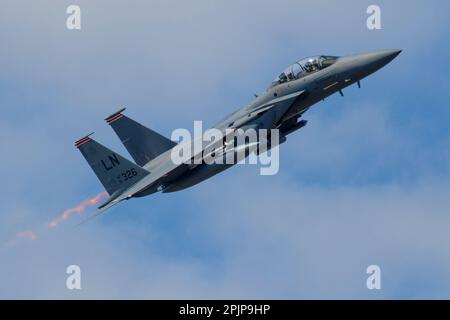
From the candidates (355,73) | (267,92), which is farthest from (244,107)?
(355,73)

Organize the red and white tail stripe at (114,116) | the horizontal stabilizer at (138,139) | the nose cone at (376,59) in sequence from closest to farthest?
1. the nose cone at (376,59)
2. the horizontal stabilizer at (138,139)
3. the red and white tail stripe at (114,116)

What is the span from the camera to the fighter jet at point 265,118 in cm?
4088

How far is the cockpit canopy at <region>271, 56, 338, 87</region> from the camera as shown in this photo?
41.4m

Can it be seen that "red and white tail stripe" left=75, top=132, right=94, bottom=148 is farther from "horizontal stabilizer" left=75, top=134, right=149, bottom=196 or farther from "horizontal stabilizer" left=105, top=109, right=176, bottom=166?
"horizontal stabilizer" left=105, top=109, right=176, bottom=166

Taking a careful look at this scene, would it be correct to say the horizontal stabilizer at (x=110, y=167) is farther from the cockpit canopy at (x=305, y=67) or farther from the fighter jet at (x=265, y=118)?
the cockpit canopy at (x=305, y=67)

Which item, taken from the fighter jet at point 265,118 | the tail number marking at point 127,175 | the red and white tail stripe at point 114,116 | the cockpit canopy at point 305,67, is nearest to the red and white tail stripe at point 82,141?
the fighter jet at point 265,118

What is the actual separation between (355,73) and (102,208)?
995 centimetres

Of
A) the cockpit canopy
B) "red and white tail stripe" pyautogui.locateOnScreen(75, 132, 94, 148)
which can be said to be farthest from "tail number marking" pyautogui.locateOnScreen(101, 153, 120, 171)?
the cockpit canopy

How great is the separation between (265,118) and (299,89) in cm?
158

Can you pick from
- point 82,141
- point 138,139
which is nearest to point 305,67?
point 138,139

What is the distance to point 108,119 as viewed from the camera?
4603 centimetres

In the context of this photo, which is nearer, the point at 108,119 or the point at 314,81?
the point at 314,81

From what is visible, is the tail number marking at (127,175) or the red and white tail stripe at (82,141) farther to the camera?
the red and white tail stripe at (82,141)

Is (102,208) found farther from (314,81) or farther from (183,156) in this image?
(314,81)
